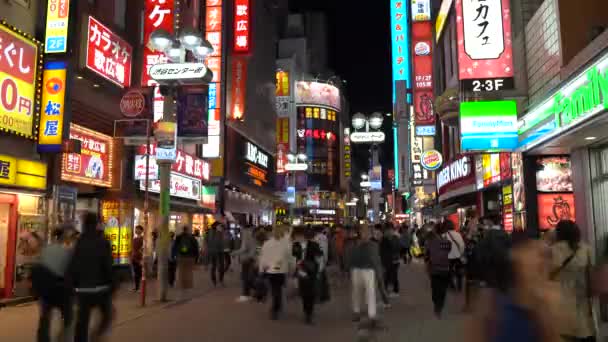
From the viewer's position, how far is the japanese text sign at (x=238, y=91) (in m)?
36.2

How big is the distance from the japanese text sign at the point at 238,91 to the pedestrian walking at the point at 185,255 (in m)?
20.9

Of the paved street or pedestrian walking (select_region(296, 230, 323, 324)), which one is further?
pedestrian walking (select_region(296, 230, 323, 324))

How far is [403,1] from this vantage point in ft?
170

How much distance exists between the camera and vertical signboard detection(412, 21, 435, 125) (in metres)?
36.2

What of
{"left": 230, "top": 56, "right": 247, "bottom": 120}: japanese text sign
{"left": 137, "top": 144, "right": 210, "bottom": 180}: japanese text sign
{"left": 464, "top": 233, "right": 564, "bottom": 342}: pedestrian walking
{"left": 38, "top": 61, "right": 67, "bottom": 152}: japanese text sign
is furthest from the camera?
{"left": 230, "top": 56, "right": 247, "bottom": 120}: japanese text sign

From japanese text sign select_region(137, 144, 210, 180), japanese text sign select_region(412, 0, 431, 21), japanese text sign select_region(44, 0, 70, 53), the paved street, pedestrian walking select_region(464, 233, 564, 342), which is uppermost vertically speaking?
japanese text sign select_region(412, 0, 431, 21)

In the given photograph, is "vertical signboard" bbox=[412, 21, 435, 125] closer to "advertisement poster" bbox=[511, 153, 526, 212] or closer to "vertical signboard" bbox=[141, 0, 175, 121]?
"advertisement poster" bbox=[511, 153, 526, 212]

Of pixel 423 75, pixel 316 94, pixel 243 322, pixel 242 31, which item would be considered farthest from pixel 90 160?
pixel 316 94

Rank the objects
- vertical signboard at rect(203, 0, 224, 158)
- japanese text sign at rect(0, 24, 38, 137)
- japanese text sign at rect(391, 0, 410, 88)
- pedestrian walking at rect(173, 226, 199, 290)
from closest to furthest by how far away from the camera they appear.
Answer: japanese text sign at rect(0, 24, 38, 137)
pedestrian walking at rect(173, 226, 199, 290)
vertical signboard at rect(203, 0, 224, 158)
japanese text sign at rect(391, 0, 410, 88)

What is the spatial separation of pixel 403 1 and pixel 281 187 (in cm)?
2022

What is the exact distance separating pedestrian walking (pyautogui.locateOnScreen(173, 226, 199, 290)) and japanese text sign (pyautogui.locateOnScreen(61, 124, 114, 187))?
3223mm

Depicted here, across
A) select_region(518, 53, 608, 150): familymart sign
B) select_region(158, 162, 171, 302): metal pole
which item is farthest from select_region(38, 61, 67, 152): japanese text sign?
select_region(518, 53, 608, 150): familymart sign

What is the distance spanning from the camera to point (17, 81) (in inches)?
511

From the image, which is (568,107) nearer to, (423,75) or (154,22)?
(154,22)
